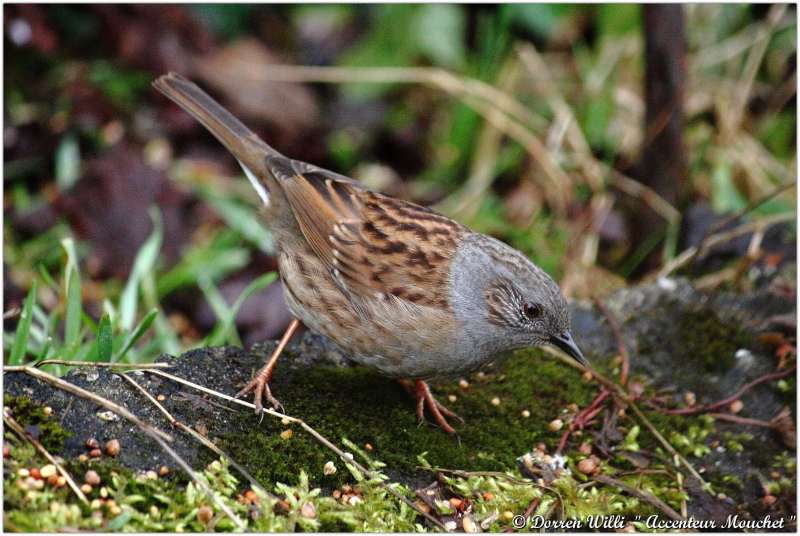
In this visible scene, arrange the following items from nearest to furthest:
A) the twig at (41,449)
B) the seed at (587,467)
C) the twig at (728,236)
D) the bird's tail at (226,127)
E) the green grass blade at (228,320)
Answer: the twig at (41,449) < the seed at (587,467) < the green grass blade at (228,320) < the bird's tail at (226,127) < the twig at (728,236)

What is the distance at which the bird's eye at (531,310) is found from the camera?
10.2 ft

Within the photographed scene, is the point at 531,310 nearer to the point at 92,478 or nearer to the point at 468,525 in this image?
the point at 468,525

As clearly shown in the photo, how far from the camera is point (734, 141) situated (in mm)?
6039

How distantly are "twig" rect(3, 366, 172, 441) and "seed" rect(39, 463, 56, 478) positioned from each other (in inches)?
9.2

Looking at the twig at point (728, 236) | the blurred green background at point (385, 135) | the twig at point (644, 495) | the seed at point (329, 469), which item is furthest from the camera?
the blurred green background at point (385, 135)

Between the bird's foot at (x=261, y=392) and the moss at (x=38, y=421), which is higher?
the moss at (x=38, y=421)

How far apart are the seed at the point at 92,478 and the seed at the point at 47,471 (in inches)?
3.6

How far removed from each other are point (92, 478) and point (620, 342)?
2.39 m

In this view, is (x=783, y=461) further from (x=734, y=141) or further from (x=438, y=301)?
(x=734, y=141)

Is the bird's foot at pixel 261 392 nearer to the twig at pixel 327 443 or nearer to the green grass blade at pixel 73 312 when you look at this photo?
the twig at pixel 327 443

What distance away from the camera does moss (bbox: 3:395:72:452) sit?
243 centimetres

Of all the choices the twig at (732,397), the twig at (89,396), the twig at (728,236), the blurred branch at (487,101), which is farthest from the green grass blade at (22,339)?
the blurred branch at (487,101)

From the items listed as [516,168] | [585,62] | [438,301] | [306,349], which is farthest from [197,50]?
[438,301]

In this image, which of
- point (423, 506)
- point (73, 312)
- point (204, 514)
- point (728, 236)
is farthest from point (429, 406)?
point (728, 236)
